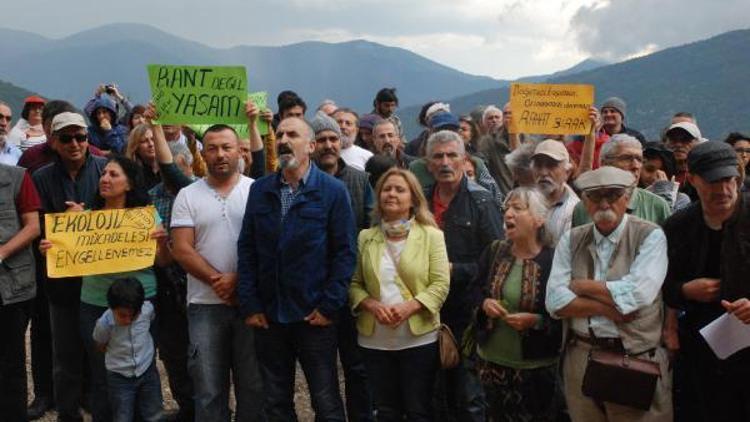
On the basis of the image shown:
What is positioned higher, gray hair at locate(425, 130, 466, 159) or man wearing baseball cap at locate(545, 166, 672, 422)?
gray hair at locate(425, 130, 466, 159)

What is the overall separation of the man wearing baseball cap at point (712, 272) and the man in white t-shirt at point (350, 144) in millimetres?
3398

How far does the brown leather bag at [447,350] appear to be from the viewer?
4898 millimetres

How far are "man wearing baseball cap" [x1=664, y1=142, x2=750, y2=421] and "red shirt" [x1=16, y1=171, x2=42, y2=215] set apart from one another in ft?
15.2

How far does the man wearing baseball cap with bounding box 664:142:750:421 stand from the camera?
3867 mm

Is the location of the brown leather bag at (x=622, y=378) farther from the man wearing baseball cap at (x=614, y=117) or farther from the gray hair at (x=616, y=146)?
the man wearing baseball cap at (x=614, y=117)

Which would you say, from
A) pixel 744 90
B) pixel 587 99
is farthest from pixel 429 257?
pixel 744 90

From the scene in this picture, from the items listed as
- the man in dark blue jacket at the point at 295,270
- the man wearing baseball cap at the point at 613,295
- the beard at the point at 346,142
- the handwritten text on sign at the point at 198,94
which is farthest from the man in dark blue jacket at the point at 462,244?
the beard at the point at 346,142

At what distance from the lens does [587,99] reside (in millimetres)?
7445

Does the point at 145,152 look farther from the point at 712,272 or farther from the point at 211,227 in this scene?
the point at 712,272

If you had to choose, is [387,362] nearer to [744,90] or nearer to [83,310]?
[83,310]

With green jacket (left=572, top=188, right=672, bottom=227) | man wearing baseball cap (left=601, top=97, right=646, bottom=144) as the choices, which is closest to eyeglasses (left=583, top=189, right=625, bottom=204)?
green jacket (left=572, top=188, right=672, bottom=227)

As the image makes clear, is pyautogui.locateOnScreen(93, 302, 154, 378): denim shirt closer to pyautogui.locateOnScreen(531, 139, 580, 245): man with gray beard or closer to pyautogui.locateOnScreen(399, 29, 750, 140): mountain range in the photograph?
pyautogui.locateOnScreen(531, 139, 580, 245): man with gray beard

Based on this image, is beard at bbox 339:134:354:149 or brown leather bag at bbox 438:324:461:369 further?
beard at bbox 339:134:354:149

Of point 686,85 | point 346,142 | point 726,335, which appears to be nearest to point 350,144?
point 346,142
